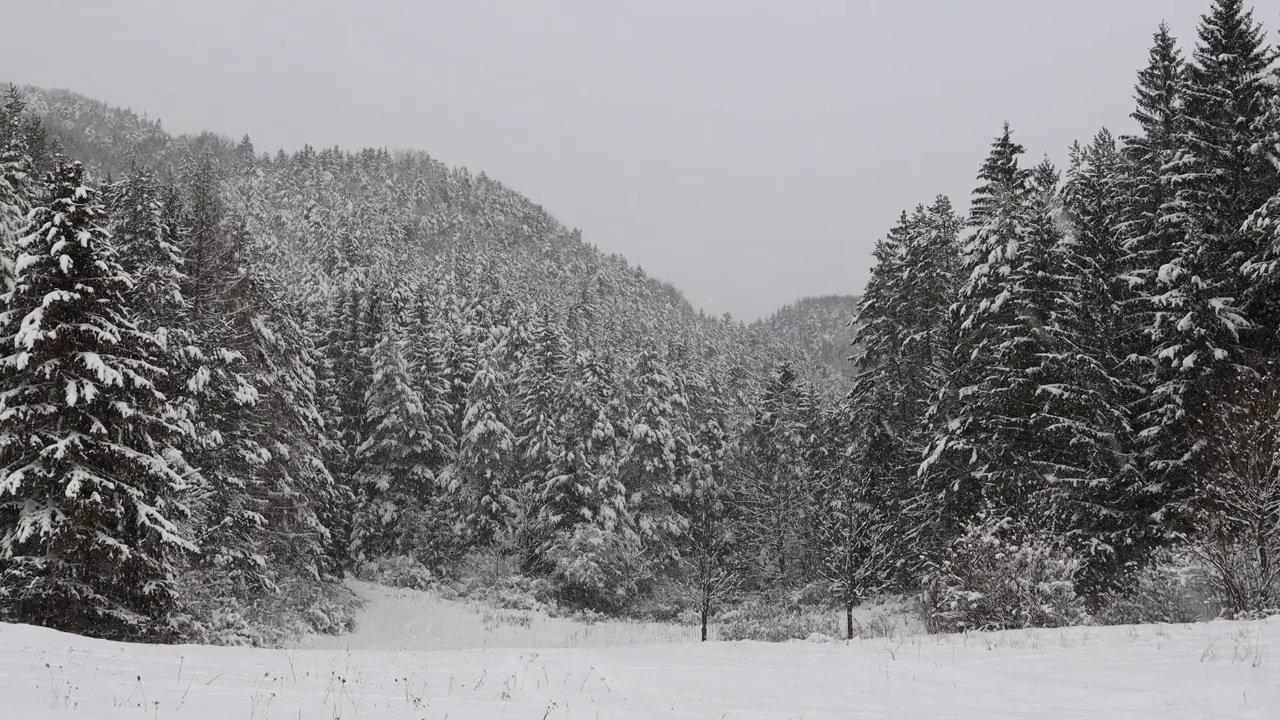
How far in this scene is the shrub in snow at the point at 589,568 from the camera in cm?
3603

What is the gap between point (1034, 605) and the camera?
49.6ft

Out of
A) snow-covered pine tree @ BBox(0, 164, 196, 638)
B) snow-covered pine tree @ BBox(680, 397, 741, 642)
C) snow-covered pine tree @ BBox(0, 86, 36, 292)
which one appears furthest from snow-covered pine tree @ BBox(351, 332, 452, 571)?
snow-covered pine tree @ BBox(0, 164, 196, 638)

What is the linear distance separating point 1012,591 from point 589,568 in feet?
76.9

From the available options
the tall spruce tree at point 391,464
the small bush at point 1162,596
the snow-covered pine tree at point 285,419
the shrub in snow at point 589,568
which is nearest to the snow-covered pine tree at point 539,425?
the shrub in snow at point 589,568

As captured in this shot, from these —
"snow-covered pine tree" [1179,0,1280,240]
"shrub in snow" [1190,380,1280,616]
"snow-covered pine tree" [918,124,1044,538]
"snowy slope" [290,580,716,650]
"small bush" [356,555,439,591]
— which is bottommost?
"snowy slope" [290,580,716,650]

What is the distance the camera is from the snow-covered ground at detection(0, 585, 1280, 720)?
593 cm

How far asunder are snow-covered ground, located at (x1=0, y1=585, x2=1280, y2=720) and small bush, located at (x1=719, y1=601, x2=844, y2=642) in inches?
562

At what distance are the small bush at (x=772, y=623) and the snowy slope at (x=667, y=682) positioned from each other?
14742 millimetres

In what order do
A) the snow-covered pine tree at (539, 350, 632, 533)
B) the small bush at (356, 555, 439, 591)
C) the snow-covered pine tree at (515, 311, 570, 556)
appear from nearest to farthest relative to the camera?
1. the small bush at (356, 555, 439, 591)
2. the snow-covered pine tree at (539, 350, 632, 533)
3. the snow-covered pine tree at (515, 311, 570, 556)

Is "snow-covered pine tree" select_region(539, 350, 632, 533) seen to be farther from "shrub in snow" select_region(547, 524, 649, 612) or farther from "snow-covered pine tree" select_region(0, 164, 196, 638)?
"snow-covered pine tree" select_region(0, 164, 196, 638)

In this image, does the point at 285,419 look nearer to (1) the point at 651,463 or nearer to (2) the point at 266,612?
(2) the point at 266,612

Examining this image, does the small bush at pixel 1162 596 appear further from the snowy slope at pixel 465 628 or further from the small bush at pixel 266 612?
the small bush at pixel 266 612

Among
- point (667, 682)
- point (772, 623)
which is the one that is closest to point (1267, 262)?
point (667, 682)

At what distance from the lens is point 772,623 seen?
31094mm
